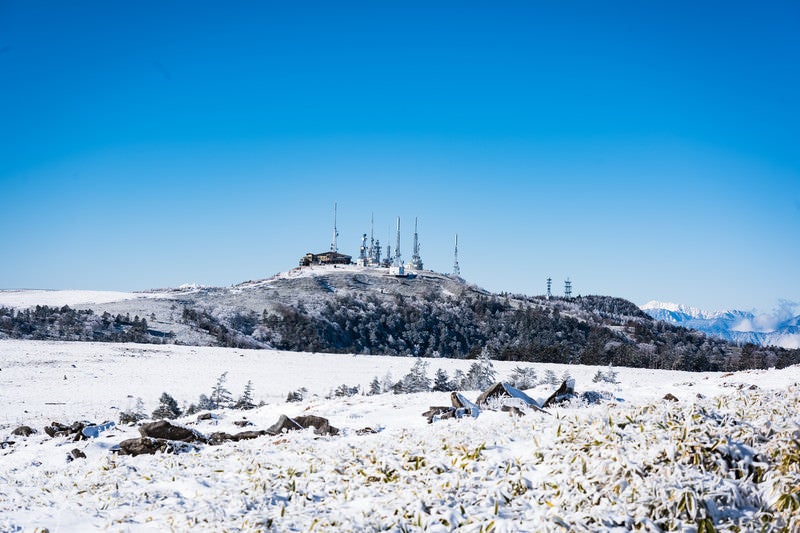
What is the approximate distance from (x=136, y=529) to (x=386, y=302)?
85.3 meters

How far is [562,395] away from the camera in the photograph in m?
14.2

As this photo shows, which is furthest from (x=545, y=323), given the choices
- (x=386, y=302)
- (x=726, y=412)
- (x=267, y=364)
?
(x=726, y=412)

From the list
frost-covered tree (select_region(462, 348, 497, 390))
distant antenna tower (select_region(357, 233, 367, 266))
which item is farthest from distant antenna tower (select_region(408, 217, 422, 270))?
frost-covered tree (select_region(462, 348, 497, 390))

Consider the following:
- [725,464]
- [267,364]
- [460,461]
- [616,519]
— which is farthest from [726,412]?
[267,364]

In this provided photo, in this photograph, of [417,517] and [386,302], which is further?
[386,302]

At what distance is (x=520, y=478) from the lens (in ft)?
22.7

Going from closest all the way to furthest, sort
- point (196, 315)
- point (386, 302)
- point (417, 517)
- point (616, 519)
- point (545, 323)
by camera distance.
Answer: point (616, 519) → point (417, 517) → point (196, 315) → point (545, 323) → point (386, 302)

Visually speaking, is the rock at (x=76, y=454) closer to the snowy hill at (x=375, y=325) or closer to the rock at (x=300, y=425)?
the rock at (x=300, y=425)

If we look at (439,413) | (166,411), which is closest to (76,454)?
(439,413)

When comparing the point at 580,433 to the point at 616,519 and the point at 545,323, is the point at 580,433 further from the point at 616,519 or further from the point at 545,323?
the point at 545,323

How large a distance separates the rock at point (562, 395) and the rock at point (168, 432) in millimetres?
7739

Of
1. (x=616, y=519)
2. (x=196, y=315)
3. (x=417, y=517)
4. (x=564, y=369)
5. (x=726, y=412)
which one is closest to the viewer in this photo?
(x=616, y=519)

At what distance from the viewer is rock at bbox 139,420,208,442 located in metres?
12.3

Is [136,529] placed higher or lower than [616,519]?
lower
